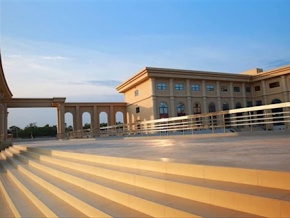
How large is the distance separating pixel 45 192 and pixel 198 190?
3.53 m

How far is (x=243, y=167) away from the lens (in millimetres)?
2928

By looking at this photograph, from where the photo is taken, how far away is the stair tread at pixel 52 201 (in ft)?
12.2

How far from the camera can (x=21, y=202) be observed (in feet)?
16.4

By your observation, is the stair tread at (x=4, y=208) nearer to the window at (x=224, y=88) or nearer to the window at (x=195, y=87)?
the window at (x=195, y=87)

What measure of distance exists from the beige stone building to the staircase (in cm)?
2905

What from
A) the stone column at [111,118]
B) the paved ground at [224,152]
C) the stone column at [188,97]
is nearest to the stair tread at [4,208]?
the paved ground at [224,152]

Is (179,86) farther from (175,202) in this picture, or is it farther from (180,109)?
(175,202)

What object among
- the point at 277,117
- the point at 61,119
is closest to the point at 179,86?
the point at 61,119

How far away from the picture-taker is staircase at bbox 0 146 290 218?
244 centimetres

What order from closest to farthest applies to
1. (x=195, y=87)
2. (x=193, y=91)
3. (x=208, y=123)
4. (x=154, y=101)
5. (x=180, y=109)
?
1. (x=208, y=123)
2. (x=154, y=101)
3. (x=180, y=109)
4. (x=193, y=91)
5. (x=195, y=87)

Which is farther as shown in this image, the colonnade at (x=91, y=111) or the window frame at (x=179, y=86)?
the colonnade at (x=91, y=111)

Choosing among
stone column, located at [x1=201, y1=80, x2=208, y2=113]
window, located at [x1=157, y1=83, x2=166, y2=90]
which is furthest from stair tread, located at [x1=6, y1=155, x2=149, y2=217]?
stone column, located at [x1=201, y1=80, x2=208, y2=113]

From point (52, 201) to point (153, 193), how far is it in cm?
208

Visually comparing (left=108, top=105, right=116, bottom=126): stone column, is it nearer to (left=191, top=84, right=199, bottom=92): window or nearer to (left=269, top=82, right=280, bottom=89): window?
(left=191, top=84, right=199, bottom=92): window
